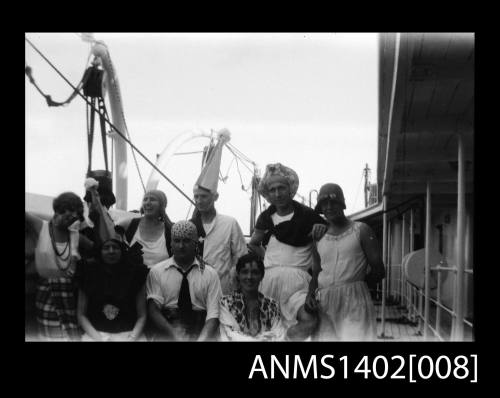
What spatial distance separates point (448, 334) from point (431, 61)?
3.23 meters

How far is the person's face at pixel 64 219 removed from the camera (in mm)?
3445

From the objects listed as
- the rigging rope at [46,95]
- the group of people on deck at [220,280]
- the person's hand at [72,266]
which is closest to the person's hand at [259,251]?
the group of people on deck at [220,280]

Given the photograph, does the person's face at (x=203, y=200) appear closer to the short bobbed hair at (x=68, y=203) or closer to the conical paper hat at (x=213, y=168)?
the conical paper hat at (x=213, y=168)

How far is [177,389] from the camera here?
3283mm

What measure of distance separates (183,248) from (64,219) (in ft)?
2.08

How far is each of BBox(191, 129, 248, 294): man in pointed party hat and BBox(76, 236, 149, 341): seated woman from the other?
395 mm

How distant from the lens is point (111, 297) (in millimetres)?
3369

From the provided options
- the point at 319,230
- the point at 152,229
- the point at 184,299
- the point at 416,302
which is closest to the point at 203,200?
the point at 152,229

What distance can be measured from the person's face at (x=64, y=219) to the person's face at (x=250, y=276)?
3.05 ft

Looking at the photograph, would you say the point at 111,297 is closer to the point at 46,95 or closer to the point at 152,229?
the point at 152,229

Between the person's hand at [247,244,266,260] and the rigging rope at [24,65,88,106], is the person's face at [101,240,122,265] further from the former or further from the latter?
the rigging rope at [24,65,88,106]

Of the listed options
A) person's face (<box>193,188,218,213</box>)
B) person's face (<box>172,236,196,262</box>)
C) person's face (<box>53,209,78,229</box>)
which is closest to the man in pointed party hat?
person's face (<box>193,188,218,213</box>)
